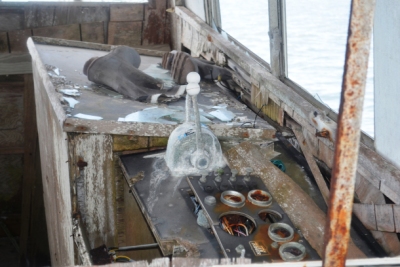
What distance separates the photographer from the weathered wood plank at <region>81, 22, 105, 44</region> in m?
5.68

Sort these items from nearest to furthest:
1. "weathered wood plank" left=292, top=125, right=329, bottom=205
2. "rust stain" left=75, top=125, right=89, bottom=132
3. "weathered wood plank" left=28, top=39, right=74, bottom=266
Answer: "weathered wood plank" left=292, top=125, right=329, bottom=205, "rust stain" left=75, top=125, right=89, bottom=132, "weathered wood plank" left=28, top=39, right=74, bottom=266

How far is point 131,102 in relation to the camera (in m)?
3.09

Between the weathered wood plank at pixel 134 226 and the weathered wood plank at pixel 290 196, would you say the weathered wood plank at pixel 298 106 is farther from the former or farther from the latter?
the weathered wood plank at pixel 134 226

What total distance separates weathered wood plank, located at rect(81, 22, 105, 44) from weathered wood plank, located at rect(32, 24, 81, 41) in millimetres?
67

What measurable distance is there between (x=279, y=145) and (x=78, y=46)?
266cm

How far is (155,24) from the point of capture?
588cm

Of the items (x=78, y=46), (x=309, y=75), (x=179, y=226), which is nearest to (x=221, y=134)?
(x=309, y=75)

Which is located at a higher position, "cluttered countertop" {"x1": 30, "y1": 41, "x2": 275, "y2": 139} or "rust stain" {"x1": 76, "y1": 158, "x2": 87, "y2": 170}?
"cluttered countertop" {"x1": 30, "y1": 41, "x2": 275, "y2": 139}

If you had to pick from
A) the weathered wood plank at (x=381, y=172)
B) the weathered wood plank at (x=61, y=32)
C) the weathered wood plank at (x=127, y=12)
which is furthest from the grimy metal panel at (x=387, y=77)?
the weathered wood plank at (x=61, y=32)

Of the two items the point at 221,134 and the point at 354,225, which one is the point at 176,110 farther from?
the point at 354,225

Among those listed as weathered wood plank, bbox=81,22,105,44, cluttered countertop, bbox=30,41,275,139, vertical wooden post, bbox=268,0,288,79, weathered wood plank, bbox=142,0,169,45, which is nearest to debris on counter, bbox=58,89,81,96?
cluttered countertop, bbox=30,41,275,139

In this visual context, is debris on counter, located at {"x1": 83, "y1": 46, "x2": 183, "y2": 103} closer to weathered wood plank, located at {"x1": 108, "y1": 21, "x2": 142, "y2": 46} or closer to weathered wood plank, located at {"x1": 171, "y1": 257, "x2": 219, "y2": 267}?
weathered wood plank, located at {"x1": 171, "y1": 257, "x2": 219, "y2": 267}

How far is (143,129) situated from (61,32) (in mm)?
3486

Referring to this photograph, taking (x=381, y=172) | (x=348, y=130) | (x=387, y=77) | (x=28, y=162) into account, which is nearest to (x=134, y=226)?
(x=381, y=172)
